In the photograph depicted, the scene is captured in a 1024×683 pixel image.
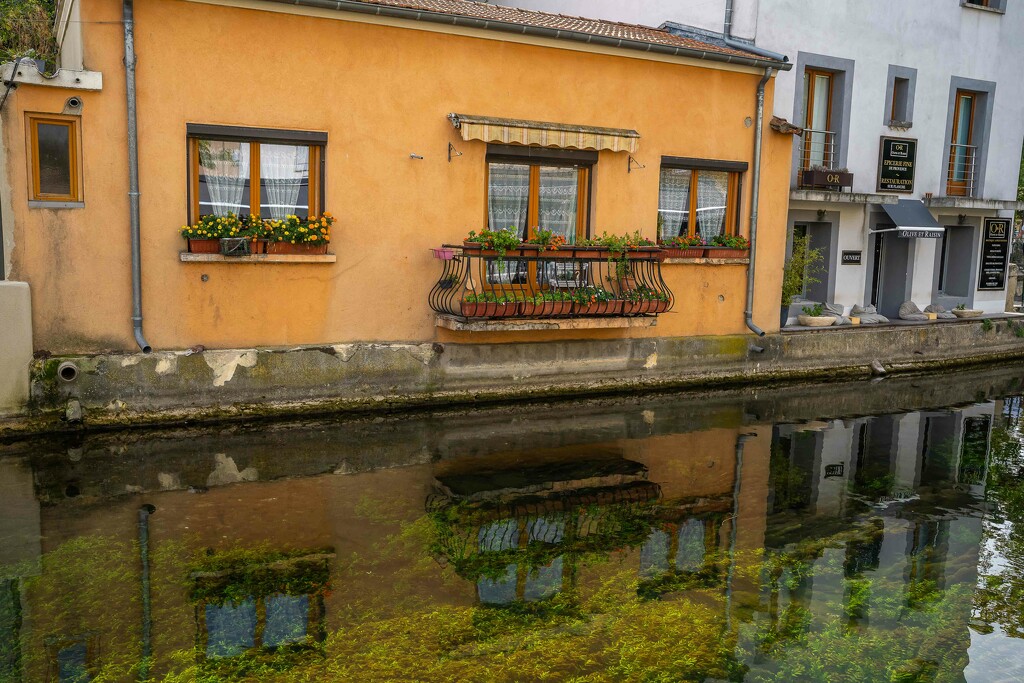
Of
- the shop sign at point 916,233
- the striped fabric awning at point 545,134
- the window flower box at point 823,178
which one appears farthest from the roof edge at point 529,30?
the shop sign at point 916,233

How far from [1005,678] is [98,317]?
7998mm

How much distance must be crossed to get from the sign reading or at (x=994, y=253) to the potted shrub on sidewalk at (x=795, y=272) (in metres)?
4.72

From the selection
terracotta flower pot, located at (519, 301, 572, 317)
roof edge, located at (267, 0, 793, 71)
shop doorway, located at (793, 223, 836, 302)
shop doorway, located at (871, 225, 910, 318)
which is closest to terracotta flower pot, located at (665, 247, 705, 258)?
terracotta flower pot, located at (519, 301, 572, 317)

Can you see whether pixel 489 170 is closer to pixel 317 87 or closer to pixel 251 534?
pixel 317 87

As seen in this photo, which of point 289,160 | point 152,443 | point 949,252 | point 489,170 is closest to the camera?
point 152,443

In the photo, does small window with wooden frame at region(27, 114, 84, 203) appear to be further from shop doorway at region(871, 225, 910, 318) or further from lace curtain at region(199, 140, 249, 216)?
shop doorway at region(871, 225, 910, 318)

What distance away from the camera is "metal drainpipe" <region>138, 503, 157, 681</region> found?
4379 millimetres

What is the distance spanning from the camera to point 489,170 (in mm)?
11117

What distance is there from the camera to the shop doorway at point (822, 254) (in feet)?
52.5

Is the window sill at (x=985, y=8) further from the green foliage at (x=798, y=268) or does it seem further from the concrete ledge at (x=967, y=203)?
the green foliage at (x=798, y=268)

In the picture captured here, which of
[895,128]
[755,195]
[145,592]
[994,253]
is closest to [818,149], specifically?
[895,128]

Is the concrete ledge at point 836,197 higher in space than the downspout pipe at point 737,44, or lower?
lower

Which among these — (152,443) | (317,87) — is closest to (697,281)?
(317,87)

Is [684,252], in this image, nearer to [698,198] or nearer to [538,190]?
[698,198]
